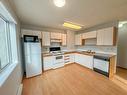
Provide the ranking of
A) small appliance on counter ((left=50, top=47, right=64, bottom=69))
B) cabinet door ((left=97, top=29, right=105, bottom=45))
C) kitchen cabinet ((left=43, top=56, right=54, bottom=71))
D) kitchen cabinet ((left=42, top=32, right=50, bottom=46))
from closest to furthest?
cabinet door ((left=97, top=29, right=105, bottom=45)) < kitchen cabinet ((left=43, top=56, right=54, bottom=71)) < kitchen cabinet ((left=42, top=32, right=50, bottom=46)) < small appliance on counter ((left=50, top=47, right=64, bottom=69))

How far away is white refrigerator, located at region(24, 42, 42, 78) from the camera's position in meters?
3.01

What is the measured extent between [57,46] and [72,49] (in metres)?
1.41

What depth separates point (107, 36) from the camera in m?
3.16

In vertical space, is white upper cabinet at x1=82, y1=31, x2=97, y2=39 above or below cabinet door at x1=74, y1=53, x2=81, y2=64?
above

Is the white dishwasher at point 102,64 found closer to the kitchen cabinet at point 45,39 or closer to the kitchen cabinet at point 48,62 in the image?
the kitchen cabinet at point 48,62

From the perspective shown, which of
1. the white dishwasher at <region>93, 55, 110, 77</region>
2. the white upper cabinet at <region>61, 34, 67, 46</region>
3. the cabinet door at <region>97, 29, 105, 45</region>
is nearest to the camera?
the white dishwasher at <region>93, 55, 110, 77</region>

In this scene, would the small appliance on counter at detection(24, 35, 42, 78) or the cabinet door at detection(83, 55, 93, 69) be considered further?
the cabinet door at detection(83, 55, 93, 69)

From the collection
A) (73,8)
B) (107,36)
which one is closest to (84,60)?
(107,36)

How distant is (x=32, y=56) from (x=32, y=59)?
13 cm

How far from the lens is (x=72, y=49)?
5.52 meters

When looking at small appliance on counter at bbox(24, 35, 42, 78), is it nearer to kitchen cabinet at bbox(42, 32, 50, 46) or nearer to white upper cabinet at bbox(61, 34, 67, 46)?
kitchen cabinet at bbox(42, 32, 50, 46)

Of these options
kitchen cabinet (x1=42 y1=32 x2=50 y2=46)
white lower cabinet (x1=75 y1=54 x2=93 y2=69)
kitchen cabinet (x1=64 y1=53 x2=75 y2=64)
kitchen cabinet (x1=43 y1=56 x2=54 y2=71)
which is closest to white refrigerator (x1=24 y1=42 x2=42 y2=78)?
kitchen cabinet (x1=43 y1=56 x2=54 y2=71)

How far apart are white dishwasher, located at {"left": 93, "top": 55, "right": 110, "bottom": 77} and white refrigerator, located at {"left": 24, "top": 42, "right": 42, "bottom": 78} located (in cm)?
270

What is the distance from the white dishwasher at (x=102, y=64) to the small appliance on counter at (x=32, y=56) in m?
2.70
